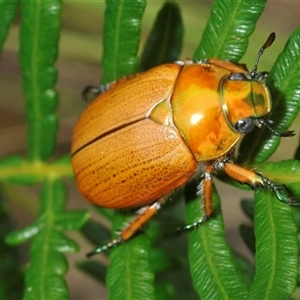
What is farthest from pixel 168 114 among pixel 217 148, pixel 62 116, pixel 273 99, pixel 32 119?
pixel 62 116

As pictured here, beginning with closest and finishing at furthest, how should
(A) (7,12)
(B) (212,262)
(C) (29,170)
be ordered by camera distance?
(B) (212,262), (A) (7,12), (C) (29,170)

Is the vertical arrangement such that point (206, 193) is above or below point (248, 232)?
above

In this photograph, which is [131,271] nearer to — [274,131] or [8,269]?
[274,131]

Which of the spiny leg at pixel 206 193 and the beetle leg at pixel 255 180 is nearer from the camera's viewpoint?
the beetle leg at pixel 255 180

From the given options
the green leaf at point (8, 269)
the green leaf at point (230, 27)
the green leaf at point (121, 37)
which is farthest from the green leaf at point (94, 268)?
the green leaf at point (230, 27)

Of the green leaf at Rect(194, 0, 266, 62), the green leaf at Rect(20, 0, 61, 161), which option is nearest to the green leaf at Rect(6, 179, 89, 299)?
the green leaf at Rect(20, 0, 61, 161)

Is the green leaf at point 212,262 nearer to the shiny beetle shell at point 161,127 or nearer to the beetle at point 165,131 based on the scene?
the beetle at point 165,131

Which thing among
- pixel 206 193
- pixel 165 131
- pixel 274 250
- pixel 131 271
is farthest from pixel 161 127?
pixel 274 250
